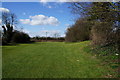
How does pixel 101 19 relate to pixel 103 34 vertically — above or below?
above

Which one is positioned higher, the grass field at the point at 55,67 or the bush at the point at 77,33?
the bush at the point at 77,33

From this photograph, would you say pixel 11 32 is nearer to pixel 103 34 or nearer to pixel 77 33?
pixel 77 33

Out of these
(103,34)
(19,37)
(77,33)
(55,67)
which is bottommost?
(55,67)

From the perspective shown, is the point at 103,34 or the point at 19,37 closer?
the point at 103,34

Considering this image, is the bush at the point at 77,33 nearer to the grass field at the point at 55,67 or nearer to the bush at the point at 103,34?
the bush at the point at 103,34

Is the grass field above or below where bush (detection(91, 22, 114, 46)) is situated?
below

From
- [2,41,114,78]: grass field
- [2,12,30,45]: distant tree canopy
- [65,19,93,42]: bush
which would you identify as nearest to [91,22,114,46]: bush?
[2,41,114,78]: grass field

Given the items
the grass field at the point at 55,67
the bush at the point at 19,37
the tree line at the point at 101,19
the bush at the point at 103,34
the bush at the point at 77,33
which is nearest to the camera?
the grass field at the point at 55,67

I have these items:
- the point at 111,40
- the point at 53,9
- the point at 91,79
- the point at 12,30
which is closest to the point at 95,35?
the point at 111,40

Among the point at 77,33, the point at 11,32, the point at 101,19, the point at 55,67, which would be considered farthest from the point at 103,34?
the point at 11,32

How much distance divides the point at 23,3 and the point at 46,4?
0.90 meters

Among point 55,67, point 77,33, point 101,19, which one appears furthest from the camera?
point 77,33

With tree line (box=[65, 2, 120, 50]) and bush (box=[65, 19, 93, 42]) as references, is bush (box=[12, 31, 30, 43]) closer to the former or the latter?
bush (box=[65, 19, 93, 42])

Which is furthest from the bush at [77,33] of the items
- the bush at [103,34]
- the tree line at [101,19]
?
the bush at [103,34]
